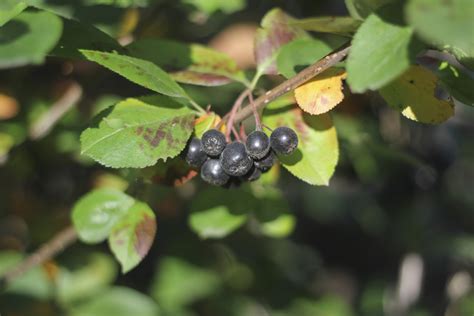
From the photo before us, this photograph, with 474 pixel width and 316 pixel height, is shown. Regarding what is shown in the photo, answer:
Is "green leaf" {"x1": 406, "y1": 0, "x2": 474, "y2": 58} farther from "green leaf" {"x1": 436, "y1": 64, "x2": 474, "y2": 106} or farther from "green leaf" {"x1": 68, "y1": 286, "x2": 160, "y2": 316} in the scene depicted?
"green leaf" {"x1": 68, "y1": 286, "x2": 160, "y2": 316}

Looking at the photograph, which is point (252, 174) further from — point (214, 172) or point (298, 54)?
point (298, 54)

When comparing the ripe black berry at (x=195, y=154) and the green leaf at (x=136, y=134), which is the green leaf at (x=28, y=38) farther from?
the ripe black berry at (x=195, y=154)

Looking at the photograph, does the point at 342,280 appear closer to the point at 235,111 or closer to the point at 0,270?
the point at 0,270

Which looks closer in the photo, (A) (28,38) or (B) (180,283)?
(A) (28,38)

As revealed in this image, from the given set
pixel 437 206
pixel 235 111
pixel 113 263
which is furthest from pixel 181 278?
pixel 235 111

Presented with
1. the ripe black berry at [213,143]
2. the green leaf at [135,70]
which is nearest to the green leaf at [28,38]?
the green leaf at [135,70]

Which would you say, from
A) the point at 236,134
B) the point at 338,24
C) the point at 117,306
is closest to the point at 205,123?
the point at 236,134
